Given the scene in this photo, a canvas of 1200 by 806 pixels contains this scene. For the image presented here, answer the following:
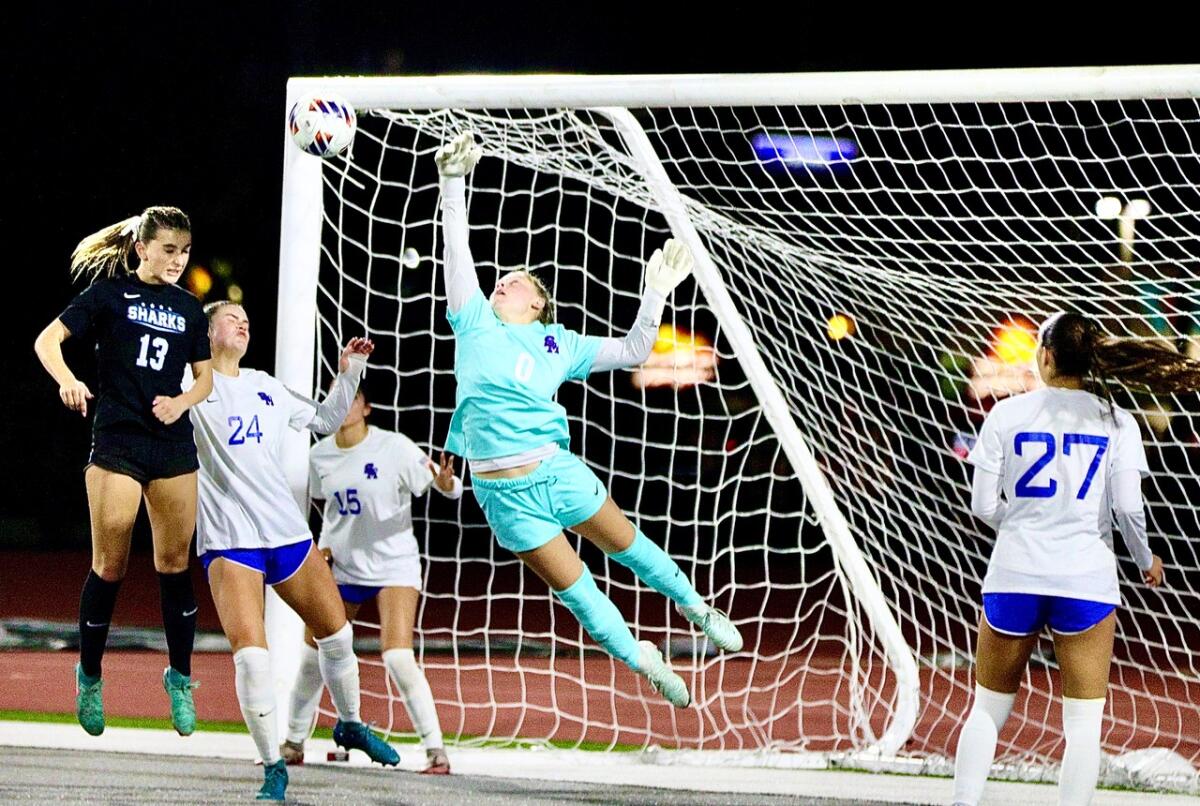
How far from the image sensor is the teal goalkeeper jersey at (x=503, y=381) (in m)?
4.61

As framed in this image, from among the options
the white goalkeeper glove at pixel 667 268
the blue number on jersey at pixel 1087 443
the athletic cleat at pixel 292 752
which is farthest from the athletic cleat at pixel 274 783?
the blue number on jersey at pixel 1087 443

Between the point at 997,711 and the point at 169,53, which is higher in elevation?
the point at 169,53

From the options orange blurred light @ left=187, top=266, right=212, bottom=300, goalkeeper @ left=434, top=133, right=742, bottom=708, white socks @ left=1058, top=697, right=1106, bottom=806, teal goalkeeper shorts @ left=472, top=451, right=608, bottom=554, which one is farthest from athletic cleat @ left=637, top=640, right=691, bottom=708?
orange blurred light @ left=187, top=266, right=212, bottom=300

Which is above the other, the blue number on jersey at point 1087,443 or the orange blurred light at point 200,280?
the orange blurred light at point 200,280

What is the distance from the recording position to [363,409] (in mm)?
6051

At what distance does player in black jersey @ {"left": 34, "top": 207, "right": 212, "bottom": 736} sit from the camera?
4.59 m

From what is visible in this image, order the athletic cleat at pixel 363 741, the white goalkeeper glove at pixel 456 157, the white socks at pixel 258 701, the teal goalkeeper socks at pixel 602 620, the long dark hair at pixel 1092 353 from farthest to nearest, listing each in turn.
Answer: the athletic cleat at pixel 363 741, the white socks at pixel 258 701, the white goalkeeper glove at pixel 456 157, the teal goalkeeper socks at pixel 602 620, the long dark hair at pixel 1092 353

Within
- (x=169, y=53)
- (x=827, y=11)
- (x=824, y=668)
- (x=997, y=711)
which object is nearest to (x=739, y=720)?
(x=824, y=668)

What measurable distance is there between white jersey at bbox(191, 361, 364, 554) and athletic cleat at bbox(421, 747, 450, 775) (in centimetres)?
121

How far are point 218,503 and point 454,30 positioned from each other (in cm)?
1199

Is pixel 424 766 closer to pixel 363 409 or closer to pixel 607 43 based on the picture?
pixel 363 409

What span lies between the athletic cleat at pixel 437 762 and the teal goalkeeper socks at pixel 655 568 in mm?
1540

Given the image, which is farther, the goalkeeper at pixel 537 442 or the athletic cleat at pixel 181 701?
the athletic cleat at pixel 181 701

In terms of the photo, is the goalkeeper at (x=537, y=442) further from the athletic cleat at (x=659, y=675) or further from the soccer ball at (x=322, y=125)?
the soccer ball at (x=322, y=125)
